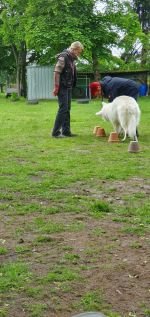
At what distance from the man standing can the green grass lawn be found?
1.75 metres

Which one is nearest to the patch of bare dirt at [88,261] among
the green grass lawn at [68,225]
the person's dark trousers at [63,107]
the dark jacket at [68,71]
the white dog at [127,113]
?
the green grass lawn at [68,225]

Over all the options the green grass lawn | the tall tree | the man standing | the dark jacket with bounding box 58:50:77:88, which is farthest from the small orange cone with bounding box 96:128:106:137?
the tall tree

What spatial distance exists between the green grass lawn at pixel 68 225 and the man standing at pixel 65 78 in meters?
1.75

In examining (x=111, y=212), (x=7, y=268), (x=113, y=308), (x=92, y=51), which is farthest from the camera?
(x=92, y=51)

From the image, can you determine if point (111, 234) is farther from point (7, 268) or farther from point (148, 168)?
point (148, 168)

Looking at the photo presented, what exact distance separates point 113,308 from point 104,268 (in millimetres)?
661

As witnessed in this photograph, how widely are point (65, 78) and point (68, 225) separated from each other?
22.5 feet

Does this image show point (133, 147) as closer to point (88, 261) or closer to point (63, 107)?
point (63, 107)

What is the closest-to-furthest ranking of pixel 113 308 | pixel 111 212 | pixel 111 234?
pixel 113 308 < pixel 111 234 < pixel 111 212

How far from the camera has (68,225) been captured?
16.9 ft

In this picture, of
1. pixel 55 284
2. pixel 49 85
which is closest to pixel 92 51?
pixel 49 85

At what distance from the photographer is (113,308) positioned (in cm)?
340

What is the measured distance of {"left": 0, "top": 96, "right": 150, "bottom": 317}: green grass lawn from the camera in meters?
3.54

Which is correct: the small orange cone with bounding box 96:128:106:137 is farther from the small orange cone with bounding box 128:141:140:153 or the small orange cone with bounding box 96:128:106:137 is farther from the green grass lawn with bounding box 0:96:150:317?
the small orange cone with bounding box 128:141:140:153
